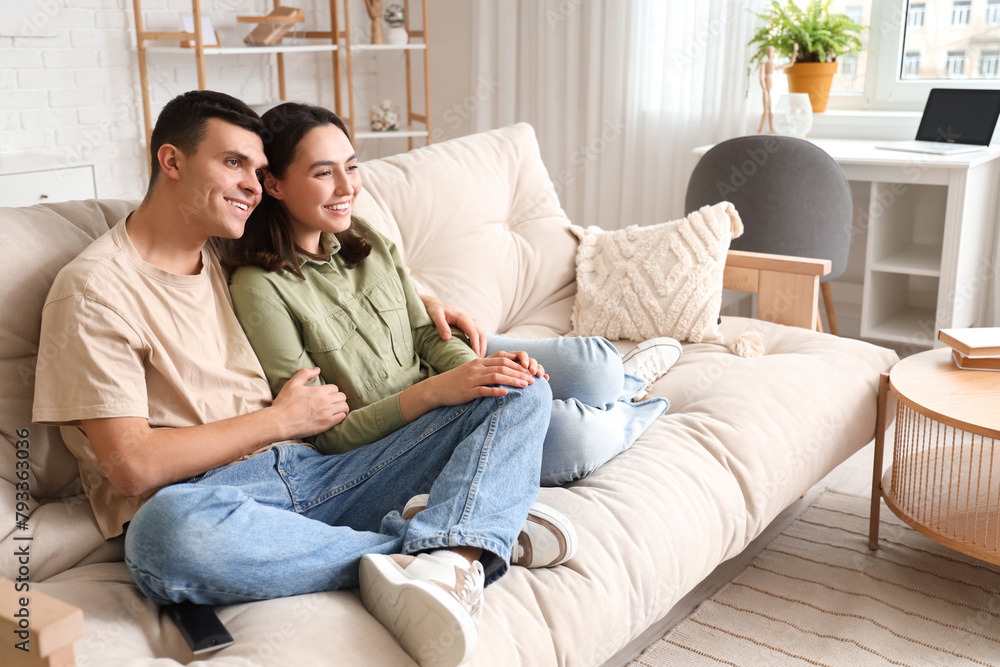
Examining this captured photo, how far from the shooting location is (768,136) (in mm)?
2670

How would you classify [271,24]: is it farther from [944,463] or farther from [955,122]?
[944,463]

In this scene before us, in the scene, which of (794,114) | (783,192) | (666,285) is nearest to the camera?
(666,285)

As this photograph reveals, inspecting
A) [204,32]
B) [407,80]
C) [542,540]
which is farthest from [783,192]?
[204,32]

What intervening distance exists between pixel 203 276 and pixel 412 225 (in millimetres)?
702

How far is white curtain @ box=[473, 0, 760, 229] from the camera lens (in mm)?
3539

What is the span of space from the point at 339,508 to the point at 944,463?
131 centimetres

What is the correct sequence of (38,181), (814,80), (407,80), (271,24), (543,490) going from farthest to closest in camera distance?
(407,80) < (271,24) < (814,80) < (38,181) < (543,490)

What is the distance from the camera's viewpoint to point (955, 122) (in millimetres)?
3053

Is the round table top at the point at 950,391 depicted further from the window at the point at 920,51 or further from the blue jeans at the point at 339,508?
the window at the point at 920,51

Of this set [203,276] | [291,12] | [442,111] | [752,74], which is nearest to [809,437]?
[203,276]

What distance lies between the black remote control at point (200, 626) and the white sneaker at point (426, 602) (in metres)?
0.18

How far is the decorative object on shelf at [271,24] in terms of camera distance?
3.67m

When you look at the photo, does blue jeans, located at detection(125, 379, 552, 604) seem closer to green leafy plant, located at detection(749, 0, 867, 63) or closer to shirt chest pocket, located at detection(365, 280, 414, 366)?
shirt chest pocket, located at detection(365, 280, 414, 366)

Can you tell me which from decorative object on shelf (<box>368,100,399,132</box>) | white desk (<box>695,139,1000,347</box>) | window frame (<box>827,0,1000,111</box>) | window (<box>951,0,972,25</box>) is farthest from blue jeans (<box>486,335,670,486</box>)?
decorative object on shelf (<box>368,100,399,132</box>)
